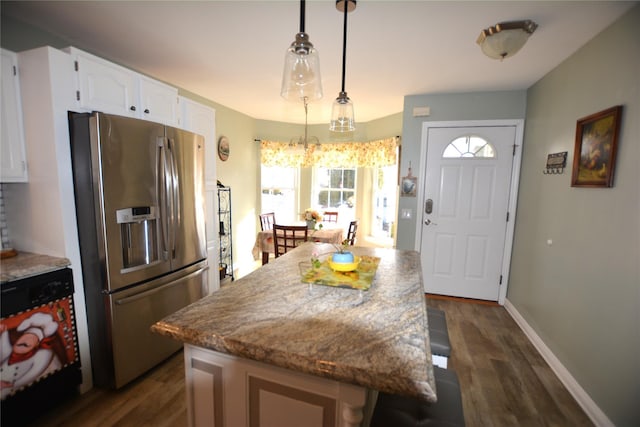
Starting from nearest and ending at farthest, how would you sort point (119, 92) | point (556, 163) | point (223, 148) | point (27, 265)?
point (27, 265) → point (119, 92) → point (556, 163) → point (223, 148)

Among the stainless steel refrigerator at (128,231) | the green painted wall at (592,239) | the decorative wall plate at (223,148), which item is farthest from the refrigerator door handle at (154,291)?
the green painted wall at (592,239)

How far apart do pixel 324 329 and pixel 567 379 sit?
2.17 metres

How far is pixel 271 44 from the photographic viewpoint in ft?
7.12

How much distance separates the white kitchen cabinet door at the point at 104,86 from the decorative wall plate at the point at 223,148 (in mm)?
1833

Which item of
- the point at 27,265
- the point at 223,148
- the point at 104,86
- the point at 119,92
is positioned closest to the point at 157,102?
the point at 119,92

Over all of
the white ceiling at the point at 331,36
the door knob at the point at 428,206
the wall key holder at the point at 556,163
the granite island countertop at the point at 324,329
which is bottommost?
the granite island countertop at the point at 324,329

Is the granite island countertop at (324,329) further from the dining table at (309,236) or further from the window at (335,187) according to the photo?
the window at (335,187)

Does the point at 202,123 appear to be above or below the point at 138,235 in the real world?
above

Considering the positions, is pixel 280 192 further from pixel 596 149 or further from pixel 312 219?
pixel 596 149

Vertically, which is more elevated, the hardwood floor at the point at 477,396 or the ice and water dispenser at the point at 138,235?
the ice and water dispenser at the point at 138,235

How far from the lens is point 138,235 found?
6.19ft

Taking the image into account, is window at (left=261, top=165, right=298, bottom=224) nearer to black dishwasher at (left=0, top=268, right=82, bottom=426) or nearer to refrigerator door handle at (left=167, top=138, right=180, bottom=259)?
refrigerator door handle at (left=167, top=138, right=180, bottom=259)

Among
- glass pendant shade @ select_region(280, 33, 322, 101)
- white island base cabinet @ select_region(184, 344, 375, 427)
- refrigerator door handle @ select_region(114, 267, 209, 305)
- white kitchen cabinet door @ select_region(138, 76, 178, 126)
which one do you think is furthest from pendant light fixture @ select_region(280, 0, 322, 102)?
refrigerator door handle @ select_region(114, 267, 209, 305)

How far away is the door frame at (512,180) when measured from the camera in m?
3.09
